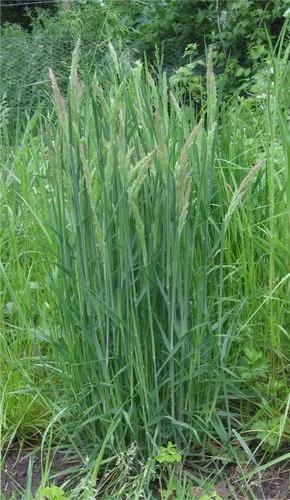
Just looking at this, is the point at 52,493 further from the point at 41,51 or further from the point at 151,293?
the point at 41,51

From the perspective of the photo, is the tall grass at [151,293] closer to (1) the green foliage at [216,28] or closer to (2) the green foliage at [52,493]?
(2) the green foliage at [52,493]

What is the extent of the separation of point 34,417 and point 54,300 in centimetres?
41

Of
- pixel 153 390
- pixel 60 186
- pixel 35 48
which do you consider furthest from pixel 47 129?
pixel 35 48

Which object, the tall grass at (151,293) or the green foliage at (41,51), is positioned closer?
the tall grass at (151,293)

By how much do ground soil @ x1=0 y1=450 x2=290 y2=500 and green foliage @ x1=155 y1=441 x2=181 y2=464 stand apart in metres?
0.13

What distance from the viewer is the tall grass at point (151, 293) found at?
2.13 m

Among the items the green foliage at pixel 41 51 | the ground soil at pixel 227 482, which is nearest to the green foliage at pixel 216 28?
the green foliage at pixel 41 51

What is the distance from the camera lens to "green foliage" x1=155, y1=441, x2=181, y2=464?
212 cm

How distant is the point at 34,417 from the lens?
2.53 metres

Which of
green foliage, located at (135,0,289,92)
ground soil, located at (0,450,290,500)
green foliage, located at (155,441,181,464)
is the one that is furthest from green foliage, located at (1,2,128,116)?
green foliage, located at (155,441,181,464)

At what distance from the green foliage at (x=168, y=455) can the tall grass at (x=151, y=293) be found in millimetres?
58

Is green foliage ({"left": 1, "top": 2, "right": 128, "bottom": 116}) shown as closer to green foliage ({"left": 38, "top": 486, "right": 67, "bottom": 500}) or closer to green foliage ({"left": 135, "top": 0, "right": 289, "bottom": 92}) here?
green foliage ({"left": 135, "top": 0, "right": 289, "bottom": 92})

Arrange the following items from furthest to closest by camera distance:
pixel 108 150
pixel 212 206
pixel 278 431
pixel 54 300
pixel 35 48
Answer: pixel 35 48 → pixel 212 206 → pixel 54 300 → pixel 278 431 → pixel 108 150

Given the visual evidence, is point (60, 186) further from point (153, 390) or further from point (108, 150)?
point (153, 390)
